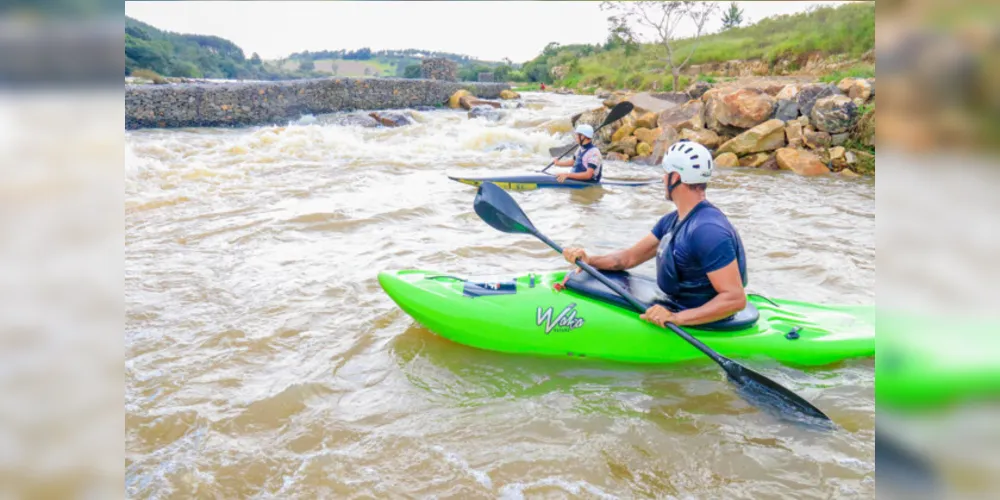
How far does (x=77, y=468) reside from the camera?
2.25 feet

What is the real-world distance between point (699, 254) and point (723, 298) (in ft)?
0.76

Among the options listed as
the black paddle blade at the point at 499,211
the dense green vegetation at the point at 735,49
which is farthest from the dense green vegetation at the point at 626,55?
the black paddle blade at the point at 499,211

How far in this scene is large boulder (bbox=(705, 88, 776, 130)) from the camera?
32.6 ft

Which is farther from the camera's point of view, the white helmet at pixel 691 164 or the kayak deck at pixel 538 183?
the kayak deck at pixel 538 183

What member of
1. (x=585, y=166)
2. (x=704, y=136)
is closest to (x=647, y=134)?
(x=704, y=136)

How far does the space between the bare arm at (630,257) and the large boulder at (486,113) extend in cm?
1466

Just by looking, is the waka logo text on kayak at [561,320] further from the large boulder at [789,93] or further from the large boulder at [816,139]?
the large boulder at [789,93]

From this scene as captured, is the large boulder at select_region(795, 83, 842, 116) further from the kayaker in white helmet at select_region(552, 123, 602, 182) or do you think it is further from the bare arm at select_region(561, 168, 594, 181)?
the bare arm at select_region(561, 168, 594, 181)

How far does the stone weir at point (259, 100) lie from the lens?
14297mm

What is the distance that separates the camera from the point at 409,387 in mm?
3264

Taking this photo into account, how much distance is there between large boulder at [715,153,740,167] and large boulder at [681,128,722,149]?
1.42ft

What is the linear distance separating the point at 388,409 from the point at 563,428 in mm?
837

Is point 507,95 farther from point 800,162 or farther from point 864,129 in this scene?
point 864,129

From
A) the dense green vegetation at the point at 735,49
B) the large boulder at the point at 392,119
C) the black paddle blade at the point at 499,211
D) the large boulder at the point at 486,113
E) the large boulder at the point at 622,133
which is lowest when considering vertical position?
the black paddle blade at the point at 499,211
